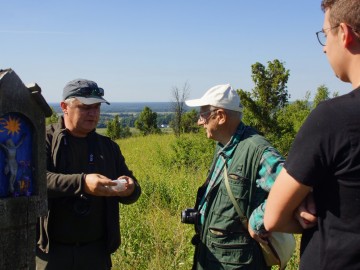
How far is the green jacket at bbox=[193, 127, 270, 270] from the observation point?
7.78ft

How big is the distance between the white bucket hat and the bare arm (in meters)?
1.15

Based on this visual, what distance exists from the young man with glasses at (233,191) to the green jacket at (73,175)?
1.92 feet

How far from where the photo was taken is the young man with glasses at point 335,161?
1.29 meters

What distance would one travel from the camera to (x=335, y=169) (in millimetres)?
1326

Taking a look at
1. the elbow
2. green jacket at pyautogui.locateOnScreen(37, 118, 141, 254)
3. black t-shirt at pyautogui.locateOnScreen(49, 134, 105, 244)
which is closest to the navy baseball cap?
green jacket at pyautogui.locateOnScreen(37, 118, 141, 254)

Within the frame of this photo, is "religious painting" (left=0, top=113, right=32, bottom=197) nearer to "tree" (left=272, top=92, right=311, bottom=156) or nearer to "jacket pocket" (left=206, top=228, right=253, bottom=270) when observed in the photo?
"jacket pocket" (left=206, top=228, right=253, bottom=270)

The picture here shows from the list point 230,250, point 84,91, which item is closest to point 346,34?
point 230,250

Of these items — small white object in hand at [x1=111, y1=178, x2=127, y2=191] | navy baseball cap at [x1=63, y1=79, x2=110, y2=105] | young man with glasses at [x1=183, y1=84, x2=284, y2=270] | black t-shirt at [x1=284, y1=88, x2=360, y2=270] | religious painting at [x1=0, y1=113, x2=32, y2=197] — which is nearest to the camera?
black t-shirt at [x1=284, y1=88, x2=360, y2=270]

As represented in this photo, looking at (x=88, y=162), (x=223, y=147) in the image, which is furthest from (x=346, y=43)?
(x=88, y=162)

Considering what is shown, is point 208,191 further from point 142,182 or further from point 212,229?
point 142,182

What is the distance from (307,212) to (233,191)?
967 millimetres

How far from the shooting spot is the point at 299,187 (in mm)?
1379

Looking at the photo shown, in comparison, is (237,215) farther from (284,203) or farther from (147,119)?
(147,119)

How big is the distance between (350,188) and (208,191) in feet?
4.19
